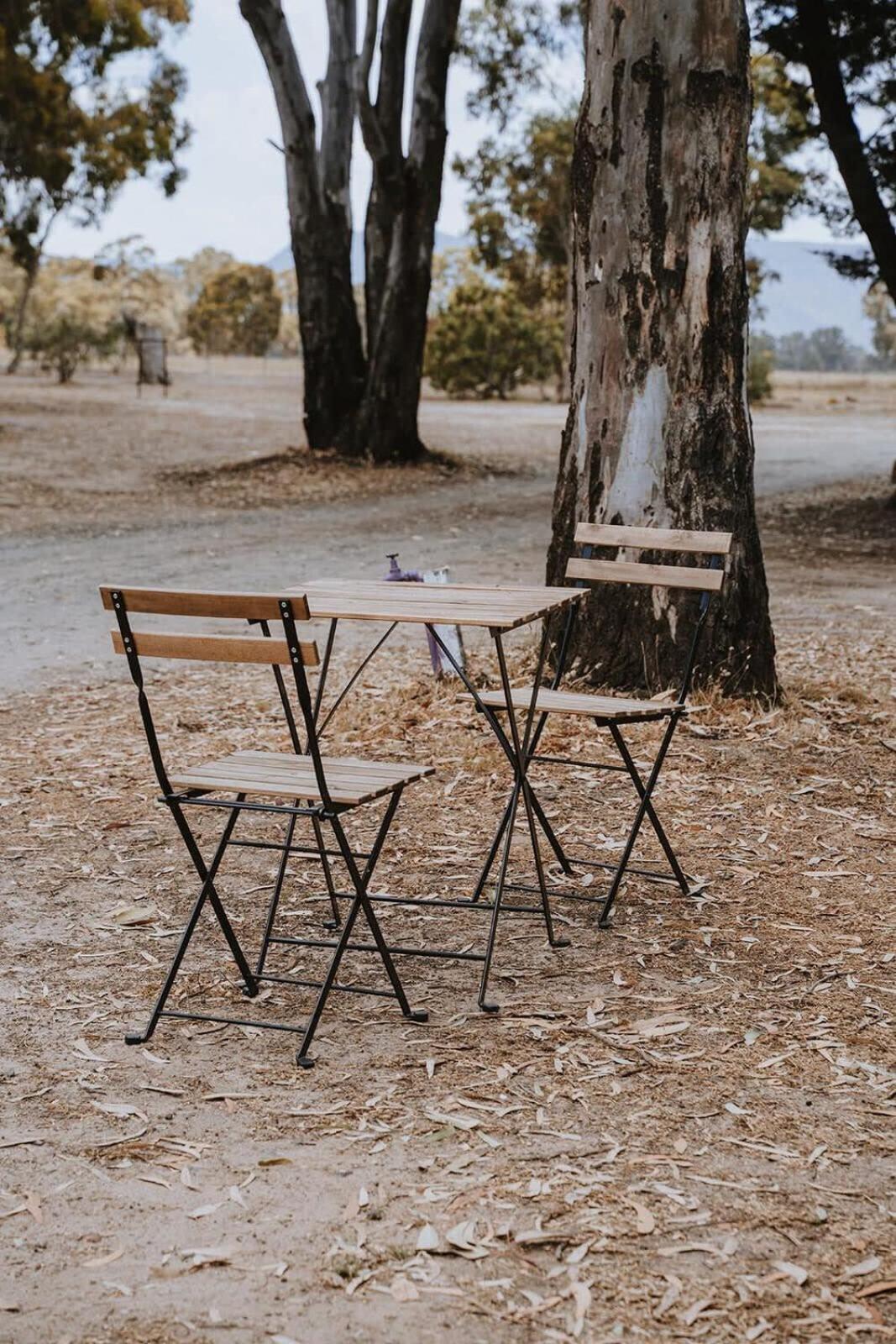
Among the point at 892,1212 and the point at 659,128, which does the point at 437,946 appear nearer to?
the point at 892,1212

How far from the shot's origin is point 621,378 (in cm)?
770

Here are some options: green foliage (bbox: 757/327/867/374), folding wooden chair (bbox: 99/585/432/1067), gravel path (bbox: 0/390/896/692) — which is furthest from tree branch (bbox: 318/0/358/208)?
green foliage (bbox: 757/327/867/374)

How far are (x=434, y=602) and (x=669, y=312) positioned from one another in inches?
128

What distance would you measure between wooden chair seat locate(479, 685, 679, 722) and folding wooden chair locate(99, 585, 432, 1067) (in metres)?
0.74

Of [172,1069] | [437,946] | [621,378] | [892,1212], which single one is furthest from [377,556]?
[892,1212]

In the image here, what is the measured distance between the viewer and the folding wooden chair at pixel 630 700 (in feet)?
17.4

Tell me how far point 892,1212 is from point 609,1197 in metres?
0.61

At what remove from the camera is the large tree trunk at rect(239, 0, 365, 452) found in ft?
64.2

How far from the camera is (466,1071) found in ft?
13.9

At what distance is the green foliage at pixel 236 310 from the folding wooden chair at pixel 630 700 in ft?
194

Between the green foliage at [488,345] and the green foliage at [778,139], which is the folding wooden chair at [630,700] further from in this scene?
the green foliage at [488,345]

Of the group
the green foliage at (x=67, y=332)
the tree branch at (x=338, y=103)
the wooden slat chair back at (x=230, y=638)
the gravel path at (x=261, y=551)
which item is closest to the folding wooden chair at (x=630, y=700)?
the wooden slat chair back at (x=230, y=638)

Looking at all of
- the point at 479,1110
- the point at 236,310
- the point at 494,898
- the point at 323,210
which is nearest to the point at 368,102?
the point at 323,210

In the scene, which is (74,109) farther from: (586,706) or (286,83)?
(586,706)
